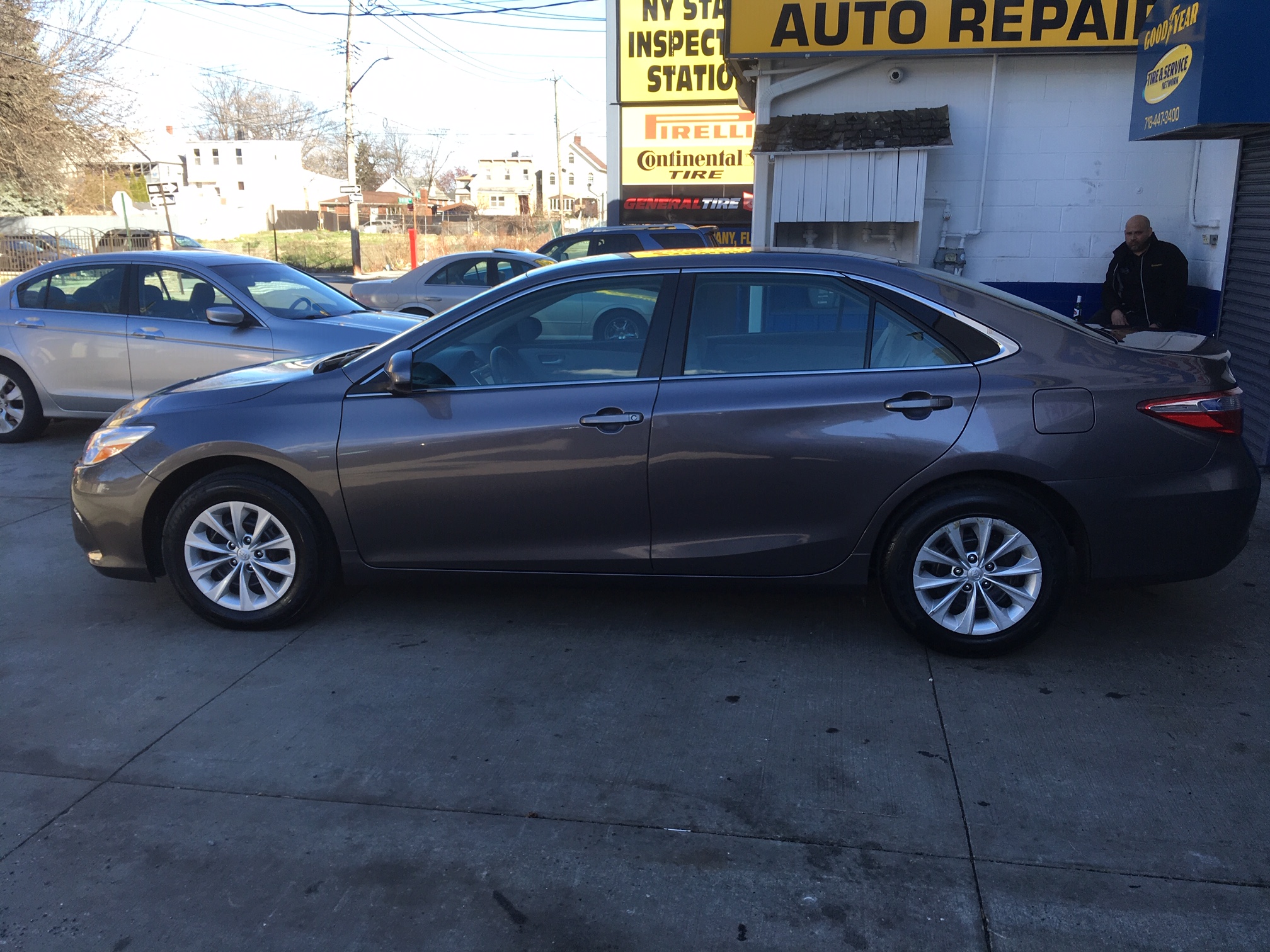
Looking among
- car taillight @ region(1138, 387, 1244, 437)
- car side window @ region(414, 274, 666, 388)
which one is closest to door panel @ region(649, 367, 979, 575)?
car side window @ region(414, 274, 666, 388)

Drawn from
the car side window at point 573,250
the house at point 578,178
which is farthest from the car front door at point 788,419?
the house at point 578,178

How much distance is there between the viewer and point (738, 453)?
4324mm

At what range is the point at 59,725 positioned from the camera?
3.98 m

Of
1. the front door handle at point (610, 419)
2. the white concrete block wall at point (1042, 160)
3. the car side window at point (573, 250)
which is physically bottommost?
the front door handle at point (610, 419)

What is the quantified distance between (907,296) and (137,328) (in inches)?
261

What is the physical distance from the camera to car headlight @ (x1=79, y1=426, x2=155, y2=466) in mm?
4820

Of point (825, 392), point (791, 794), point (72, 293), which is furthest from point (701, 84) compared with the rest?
point (791, 794)

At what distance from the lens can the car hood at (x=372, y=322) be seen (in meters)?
8.62

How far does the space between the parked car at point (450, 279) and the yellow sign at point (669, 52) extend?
7.44 meters

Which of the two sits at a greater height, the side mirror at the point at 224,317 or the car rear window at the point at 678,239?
the car rear window at the point at 678,239

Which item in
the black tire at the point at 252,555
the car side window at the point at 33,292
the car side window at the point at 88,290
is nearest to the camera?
the black tire at the point at 252,555

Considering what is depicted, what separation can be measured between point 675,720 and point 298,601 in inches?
74.2

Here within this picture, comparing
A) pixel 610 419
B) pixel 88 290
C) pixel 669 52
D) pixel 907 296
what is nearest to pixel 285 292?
pixel 88 290

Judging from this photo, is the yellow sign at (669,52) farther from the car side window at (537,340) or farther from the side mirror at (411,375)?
the side mirror at (411,375)
